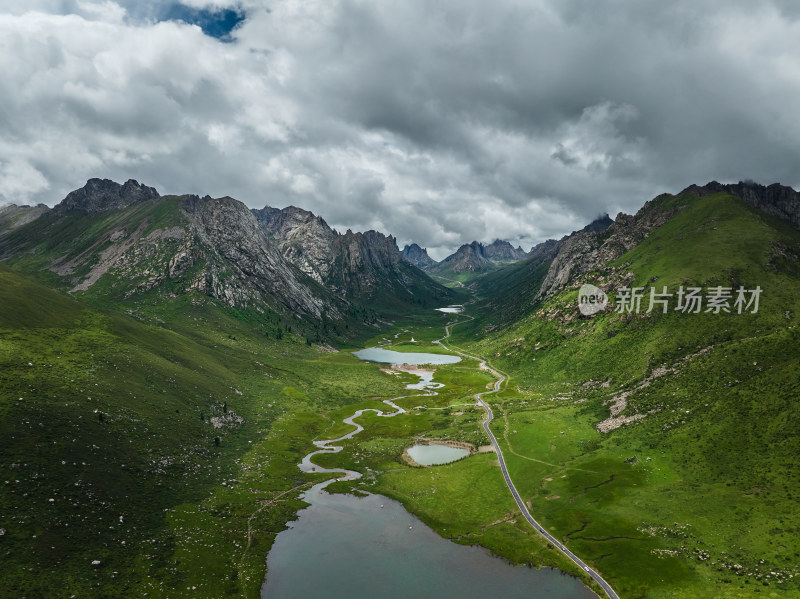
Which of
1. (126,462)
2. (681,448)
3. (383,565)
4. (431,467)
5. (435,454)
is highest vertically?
(681,448)

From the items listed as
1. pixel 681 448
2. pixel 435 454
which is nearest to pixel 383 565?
pixel 435 454

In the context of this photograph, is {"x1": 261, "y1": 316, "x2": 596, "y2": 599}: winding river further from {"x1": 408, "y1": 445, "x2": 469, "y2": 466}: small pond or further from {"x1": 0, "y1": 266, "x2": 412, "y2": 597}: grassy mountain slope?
{"x1": 408, "y1": 445, "x2": 469, "y2": 466}: small pond

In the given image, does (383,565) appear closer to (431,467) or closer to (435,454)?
(431,467)

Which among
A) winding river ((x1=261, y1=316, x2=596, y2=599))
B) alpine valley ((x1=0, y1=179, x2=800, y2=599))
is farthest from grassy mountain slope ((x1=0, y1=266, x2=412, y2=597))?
winding river ((x1=261, y1=316, x2=596, y2=599))

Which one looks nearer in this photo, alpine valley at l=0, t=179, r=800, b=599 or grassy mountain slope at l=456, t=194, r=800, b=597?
alpine valley at l=0, t=179, r=800, b=599

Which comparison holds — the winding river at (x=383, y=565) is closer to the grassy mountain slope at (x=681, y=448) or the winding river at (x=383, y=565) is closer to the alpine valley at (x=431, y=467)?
the alpine valley at (x=431, y=467)

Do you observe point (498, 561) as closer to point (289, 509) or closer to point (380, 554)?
point (380, 554)
